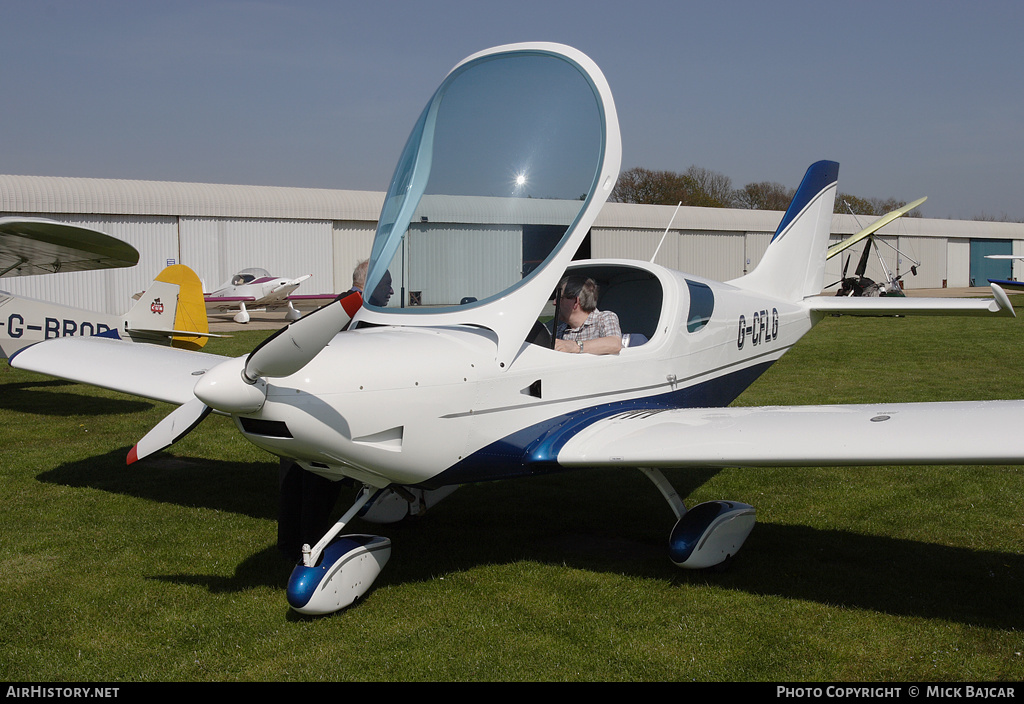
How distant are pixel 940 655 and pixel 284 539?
3.09m

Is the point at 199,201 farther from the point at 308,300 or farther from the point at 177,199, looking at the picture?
the point at 308,300

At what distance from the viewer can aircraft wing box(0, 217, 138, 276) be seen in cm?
669

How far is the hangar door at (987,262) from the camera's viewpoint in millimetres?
53875

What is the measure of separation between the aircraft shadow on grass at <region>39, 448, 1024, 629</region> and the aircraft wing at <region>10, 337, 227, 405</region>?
796 millimetres

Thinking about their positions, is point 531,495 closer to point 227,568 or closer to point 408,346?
point 227,568

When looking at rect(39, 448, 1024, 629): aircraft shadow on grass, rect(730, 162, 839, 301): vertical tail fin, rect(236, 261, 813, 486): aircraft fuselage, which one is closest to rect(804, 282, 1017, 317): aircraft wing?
rect(730, 162, 839, 301): vertical tail fin

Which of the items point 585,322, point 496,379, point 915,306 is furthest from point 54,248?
point 915,306

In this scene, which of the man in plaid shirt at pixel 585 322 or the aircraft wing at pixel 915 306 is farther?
the aircraft wing at pixel 915 306

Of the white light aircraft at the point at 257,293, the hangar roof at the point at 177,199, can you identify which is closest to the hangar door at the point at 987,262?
the hangar roof at the point at 177,199

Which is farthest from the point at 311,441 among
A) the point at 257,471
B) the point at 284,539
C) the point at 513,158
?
the point at 257,471

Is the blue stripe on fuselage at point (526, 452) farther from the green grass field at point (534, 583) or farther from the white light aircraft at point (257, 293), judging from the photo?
the white light aircraft at point (257, 293)

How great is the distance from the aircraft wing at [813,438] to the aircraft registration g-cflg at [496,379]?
1cm

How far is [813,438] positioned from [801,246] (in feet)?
13.8

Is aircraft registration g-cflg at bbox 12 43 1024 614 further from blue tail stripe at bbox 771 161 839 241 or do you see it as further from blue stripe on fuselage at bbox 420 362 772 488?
blue tail stripe at bbox 771 161 839 241
